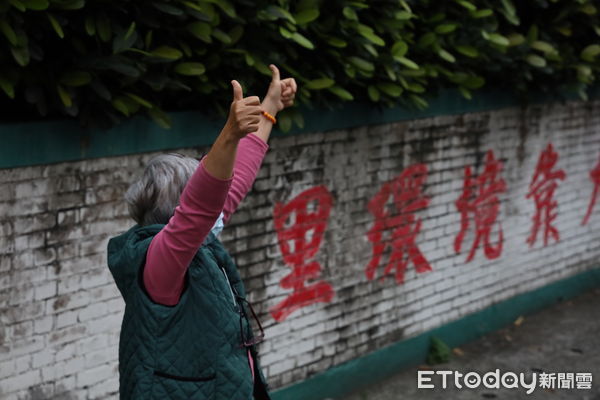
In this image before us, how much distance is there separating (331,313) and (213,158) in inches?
148

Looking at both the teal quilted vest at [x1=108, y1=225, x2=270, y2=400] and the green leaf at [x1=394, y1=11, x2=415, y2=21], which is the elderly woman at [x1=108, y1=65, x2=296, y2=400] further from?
the green leaf at [x1=394, y1=11, x2=415, y2=21]

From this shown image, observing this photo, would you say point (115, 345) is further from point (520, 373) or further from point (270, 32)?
point (520, 373)

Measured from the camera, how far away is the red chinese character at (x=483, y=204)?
24.4 ft

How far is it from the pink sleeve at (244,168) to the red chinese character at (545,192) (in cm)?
523

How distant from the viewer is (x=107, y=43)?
4426mm

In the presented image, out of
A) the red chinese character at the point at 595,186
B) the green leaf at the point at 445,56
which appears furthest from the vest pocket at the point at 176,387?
the red chinese character at the point at 595,186

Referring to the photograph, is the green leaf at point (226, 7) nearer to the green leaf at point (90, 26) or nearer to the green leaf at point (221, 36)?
the green leaf at point (221, 36)

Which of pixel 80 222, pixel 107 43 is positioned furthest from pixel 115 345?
pixel 107 43

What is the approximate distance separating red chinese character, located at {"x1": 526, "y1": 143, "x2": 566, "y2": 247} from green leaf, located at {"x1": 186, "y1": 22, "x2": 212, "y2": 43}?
4420mm

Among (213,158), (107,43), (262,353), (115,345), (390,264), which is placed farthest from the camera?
(390,264)

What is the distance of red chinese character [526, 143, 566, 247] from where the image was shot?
→ 8.33m

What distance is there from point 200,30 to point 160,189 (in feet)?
6.04

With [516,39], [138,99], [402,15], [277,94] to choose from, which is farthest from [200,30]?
[516,39]

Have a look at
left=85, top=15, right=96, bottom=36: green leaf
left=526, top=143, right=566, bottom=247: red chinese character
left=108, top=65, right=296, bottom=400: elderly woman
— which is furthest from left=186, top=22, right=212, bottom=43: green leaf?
left=526, top=143, right=566, bottom=247: red chinese character
